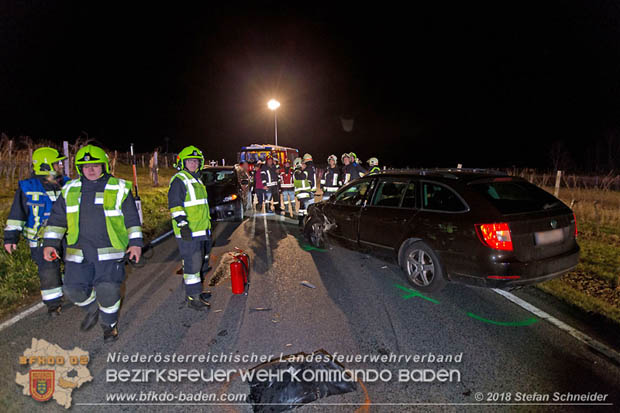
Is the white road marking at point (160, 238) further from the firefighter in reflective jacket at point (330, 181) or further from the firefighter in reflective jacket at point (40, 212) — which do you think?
the firefighter in reflective jacket at point (330, 181)

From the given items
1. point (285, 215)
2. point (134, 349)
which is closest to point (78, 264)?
point (134, 349)

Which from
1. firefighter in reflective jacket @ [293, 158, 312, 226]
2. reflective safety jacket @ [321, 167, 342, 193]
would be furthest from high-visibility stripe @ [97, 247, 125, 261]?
firefighter in reflective jacket @ [293, 158, 312, 226]

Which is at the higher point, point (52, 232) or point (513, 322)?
point (52, 232)

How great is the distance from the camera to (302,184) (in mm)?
9898

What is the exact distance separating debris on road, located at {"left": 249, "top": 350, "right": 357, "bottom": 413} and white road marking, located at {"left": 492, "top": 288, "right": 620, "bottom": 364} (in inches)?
90.5

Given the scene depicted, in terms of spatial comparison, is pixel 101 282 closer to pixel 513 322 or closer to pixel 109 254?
pixel 109 254

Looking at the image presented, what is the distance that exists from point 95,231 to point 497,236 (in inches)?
161

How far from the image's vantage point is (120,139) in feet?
207

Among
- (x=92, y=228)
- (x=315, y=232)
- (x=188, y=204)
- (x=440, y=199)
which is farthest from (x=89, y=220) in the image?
(x=315, y=232)

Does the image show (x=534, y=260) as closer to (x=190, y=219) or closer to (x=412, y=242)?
(x=412, y=242)

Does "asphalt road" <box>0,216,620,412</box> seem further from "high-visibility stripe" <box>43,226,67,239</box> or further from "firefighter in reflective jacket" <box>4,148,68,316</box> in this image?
"high-visibility stripe" <box>43,226,67,239</box>

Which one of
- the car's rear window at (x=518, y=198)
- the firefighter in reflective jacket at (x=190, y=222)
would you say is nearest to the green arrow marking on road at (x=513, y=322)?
the car's rear window at (x=518, y=198)

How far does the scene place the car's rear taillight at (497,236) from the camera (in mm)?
3746

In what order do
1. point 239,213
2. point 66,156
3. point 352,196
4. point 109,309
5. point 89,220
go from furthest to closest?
1. point 239,213
2. point 66,156
3. point 352,196
4. point 109,309
5. point 89,220
